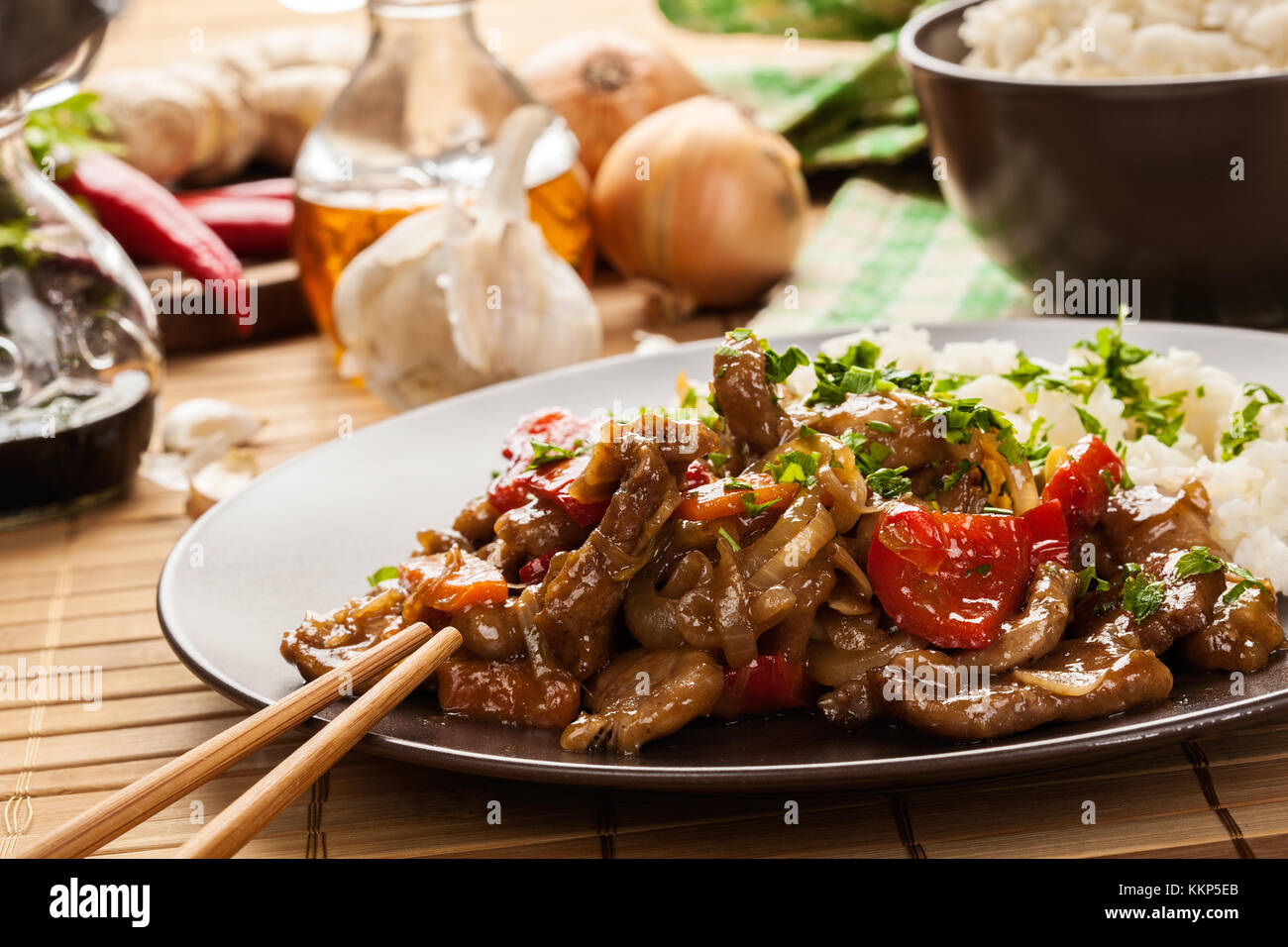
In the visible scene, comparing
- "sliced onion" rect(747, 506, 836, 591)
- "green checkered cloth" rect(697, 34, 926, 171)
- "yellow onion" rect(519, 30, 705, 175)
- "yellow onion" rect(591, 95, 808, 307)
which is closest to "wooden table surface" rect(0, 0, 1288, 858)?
"sliced onion" rect(747, 506, 836, 591)

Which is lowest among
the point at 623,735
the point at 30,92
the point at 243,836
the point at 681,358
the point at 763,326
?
the point at 763,326

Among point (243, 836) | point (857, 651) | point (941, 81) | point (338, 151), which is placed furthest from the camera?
point (338, 151)

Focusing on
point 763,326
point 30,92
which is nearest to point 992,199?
point 763,326

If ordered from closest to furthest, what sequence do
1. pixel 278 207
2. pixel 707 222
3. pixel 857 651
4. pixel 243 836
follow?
pixel 243 836
pixel 857 651
pixel 707 222
pixel 278 207

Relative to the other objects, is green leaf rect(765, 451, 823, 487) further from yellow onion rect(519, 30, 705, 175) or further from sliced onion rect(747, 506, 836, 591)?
yellow onion rect(519, 30, 705, 175)

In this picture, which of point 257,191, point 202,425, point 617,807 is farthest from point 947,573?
point 257,191

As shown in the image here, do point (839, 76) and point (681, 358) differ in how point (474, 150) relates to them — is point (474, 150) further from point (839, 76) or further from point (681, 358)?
point (839, 76)
